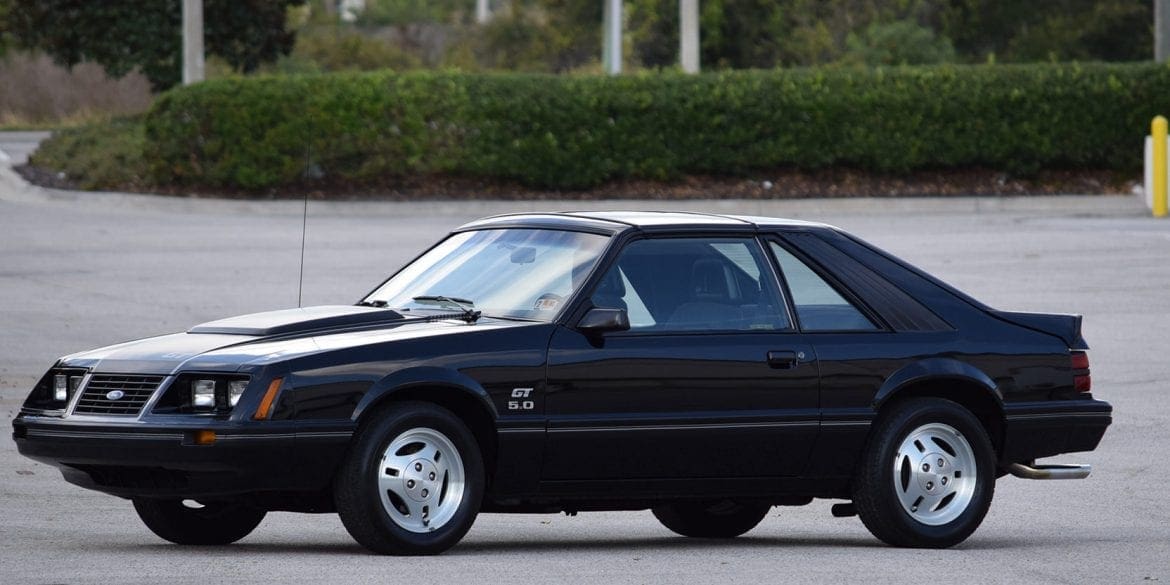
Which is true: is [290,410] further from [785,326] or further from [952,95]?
[952,95]

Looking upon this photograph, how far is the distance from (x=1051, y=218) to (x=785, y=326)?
804 inches

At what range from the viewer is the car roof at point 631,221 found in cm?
842

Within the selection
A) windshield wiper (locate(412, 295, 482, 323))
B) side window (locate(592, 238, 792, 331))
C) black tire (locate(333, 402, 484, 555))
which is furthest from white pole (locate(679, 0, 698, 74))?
black tire (locate(333, 402, 484, 555))

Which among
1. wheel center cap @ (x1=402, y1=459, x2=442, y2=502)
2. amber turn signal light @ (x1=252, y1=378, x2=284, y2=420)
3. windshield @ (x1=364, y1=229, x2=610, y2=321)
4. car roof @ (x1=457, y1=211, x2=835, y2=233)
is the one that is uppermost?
car roof @ (x1=457, y1=211, x2=835, y2=233)

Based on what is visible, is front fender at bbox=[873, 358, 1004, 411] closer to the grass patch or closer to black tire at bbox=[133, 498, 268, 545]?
black tire at bbox=[133, 498, 268, 545]

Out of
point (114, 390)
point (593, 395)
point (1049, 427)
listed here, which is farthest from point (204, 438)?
point (1049, 427)

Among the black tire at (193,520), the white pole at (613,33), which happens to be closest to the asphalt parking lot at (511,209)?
the black tire at (193,520)

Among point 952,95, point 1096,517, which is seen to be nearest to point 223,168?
point 952,95

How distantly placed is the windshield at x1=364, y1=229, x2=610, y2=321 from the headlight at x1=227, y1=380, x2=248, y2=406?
1155mm

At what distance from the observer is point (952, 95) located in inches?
1251

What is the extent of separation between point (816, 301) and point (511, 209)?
20.6m

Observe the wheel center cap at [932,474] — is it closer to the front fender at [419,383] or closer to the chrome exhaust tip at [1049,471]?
the chrome exhaust tip at [1049,471]

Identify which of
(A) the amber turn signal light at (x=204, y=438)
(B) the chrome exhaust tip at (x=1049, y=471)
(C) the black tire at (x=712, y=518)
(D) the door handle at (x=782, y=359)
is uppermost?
(D) the door handle at (x=782, y=359)

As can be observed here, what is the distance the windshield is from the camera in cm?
819
